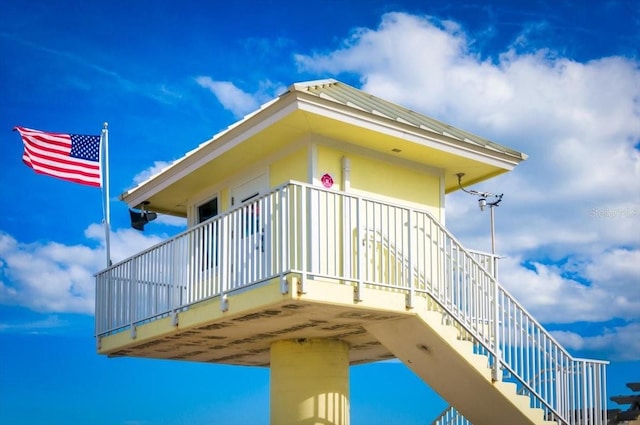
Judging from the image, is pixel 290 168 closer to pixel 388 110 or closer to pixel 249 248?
pixel 388 110

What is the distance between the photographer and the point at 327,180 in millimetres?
17344

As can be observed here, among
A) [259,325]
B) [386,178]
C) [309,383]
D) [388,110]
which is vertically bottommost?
[309,383]

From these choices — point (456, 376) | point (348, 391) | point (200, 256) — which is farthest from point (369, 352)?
point (200, 256)

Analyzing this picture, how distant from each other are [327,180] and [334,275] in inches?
97.0

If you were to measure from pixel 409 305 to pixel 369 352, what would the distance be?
4.60 metres

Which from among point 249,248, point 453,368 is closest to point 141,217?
point 249,248

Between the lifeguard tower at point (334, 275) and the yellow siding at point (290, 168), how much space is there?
0.04m

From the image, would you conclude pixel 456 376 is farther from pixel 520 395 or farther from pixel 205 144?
pixel 205 144

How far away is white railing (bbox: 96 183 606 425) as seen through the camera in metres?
15.1

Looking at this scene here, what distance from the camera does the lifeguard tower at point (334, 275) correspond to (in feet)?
50.2

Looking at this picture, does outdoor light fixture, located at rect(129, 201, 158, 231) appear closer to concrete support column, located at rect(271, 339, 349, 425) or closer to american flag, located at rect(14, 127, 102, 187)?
american flag, located at rect(14, 127, 102, 187)

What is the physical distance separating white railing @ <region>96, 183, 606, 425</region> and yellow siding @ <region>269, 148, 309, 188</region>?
2.97ft

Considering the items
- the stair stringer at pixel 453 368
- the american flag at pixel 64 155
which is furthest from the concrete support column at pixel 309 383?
the american flag at pixel 64 155

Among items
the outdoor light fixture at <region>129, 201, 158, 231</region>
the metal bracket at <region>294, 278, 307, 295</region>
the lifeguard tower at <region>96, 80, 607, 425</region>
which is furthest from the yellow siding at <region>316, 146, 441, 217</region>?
the outdoor light fixture at <region>129, 201, 158, 231</region>
